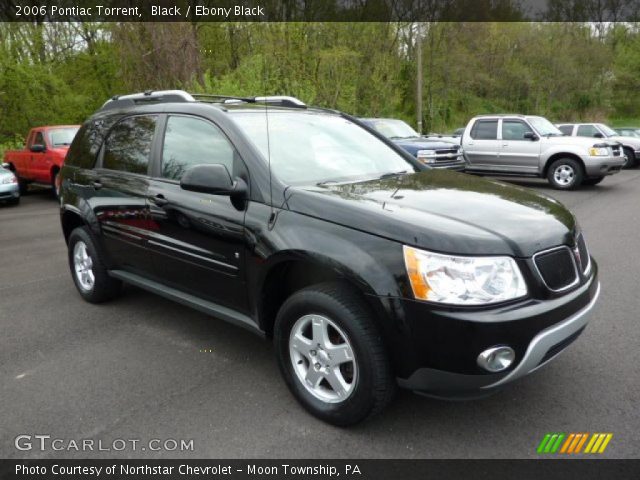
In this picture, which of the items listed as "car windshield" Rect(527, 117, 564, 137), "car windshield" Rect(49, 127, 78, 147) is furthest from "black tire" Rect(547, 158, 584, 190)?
"car windshield" Rect(49, 127, 78, 147)

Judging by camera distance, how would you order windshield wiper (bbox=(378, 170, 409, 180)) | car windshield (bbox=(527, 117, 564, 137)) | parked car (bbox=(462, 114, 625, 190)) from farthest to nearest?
car windshield (bbox=(527, 117, 564, 137)) < parked car (bbox=(462, 114, 625, 190)) < windshield wiper (bbox=(378, 170, 409, 180))

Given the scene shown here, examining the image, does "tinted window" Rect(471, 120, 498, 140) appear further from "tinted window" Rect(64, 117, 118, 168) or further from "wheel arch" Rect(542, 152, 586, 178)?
"tinted window" Rect(64, 117, 118, 168)

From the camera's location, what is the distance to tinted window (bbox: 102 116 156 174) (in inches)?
160

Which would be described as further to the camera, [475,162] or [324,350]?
[475,162]

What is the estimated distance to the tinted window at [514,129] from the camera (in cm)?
1288

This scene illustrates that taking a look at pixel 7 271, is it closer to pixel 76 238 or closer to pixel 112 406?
pixel 76 238

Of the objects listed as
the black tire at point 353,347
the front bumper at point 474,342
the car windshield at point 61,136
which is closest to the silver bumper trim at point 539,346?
the front bumper at point 474,342

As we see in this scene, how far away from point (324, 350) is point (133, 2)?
64.7ft

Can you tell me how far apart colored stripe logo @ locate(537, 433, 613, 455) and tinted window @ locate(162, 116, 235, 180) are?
236cm
